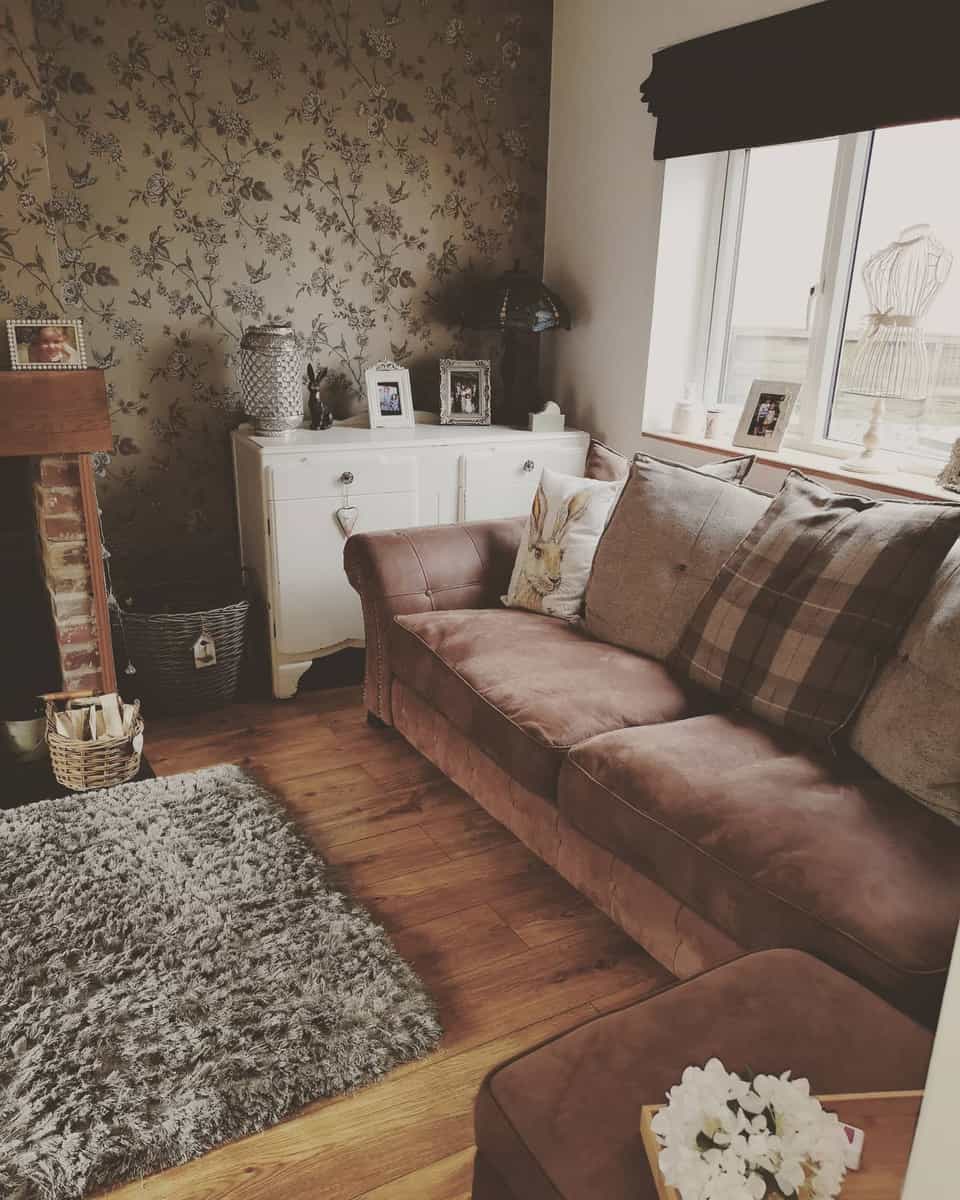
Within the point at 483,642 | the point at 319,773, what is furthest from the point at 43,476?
the point at 483,642

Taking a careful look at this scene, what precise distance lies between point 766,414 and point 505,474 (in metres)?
0.89

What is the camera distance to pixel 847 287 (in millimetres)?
2783

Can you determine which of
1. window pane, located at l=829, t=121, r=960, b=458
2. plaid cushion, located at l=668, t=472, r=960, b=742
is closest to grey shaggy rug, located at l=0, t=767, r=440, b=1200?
plaid cushion, located at l=668, t=472, r=960, b=742

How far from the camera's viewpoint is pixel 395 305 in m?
3.47

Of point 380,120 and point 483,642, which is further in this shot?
point 380,120

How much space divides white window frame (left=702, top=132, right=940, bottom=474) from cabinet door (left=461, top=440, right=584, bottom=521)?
664 mm

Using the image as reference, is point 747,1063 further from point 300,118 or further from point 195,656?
point 300,118

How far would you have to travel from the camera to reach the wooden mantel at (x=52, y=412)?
239 centimetres

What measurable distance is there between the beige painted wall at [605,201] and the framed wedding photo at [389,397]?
0.69m

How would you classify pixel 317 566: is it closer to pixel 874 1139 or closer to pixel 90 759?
pixel 90 759

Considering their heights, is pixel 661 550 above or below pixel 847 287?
below

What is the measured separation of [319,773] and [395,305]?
1786 mm

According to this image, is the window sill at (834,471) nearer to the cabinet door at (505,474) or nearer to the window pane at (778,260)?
the window pane at (778,260)

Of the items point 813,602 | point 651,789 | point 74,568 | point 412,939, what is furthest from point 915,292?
point 74,568
